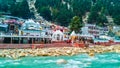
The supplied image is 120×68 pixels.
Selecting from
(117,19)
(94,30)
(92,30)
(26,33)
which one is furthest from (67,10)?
(26,33)

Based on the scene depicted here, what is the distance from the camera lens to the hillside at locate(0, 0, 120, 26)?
12754 centimetres

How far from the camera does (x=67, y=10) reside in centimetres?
13400

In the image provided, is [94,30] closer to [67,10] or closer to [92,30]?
[92,30]

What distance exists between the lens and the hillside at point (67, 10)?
5021 inches

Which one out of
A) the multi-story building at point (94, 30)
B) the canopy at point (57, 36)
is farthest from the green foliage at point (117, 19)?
the canopy at point (57, 36)

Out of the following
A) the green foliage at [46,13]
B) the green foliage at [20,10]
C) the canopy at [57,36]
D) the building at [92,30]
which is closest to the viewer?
the canopy at [57,36]

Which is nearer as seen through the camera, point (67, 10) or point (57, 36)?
point (57, 36)

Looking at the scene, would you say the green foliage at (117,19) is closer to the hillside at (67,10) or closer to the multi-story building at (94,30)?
the hillside at (67,10)

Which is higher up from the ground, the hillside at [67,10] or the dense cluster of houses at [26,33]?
the hillside at [67,10]

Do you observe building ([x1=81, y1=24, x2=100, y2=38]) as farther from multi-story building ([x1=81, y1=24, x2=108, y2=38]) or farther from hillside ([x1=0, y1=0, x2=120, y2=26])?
hillside ([x1=0, y1=0, x2=120, y2=26])

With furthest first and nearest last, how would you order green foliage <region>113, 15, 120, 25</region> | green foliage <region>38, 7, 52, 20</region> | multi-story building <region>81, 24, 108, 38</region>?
green foliage <region>113, 15, 120, 25</region> < green foliage <region>38, 7, 52, 20</region> < multi-story building <region>81, 24, 108, 38</region>

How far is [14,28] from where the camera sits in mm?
91875

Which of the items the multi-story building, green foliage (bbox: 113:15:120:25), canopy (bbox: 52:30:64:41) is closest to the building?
the multi-story building

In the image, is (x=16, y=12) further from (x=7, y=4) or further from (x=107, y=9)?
(x=107, y=9)
